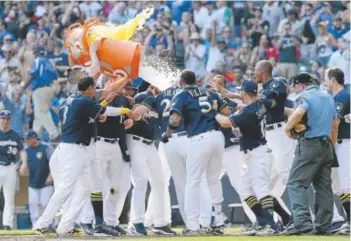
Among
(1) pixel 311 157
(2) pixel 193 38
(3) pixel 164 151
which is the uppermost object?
(2) pixel 193 38

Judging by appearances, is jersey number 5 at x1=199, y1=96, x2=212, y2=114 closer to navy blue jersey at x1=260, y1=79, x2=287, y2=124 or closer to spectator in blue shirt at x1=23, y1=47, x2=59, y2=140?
navy blue jersey at x1=260, y1=79, x2=287, y2=124

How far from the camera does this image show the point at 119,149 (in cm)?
1594

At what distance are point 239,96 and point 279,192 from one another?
6.55 ft

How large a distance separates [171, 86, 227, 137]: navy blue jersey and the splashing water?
0.51m

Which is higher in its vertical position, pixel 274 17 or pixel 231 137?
pixel 274 17

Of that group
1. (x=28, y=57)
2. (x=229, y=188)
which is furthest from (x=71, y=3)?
(x=229, y=188)

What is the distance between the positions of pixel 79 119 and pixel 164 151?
2357 millimetres

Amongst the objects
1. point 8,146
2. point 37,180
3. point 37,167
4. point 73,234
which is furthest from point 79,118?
point 37,180

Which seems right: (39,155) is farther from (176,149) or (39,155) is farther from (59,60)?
(176,149)

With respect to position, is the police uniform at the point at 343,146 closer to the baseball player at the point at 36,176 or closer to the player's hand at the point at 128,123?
the player's hand at the point at 128,123

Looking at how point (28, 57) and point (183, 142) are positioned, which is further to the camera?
point (28, 57)

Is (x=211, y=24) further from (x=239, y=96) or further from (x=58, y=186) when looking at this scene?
(x=58, y=186)

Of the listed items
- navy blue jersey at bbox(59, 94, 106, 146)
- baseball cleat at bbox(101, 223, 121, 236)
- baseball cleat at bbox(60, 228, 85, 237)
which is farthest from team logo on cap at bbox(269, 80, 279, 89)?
baseball cleat at bbox(60, 228, 85, 237)

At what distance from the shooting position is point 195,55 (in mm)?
25906
